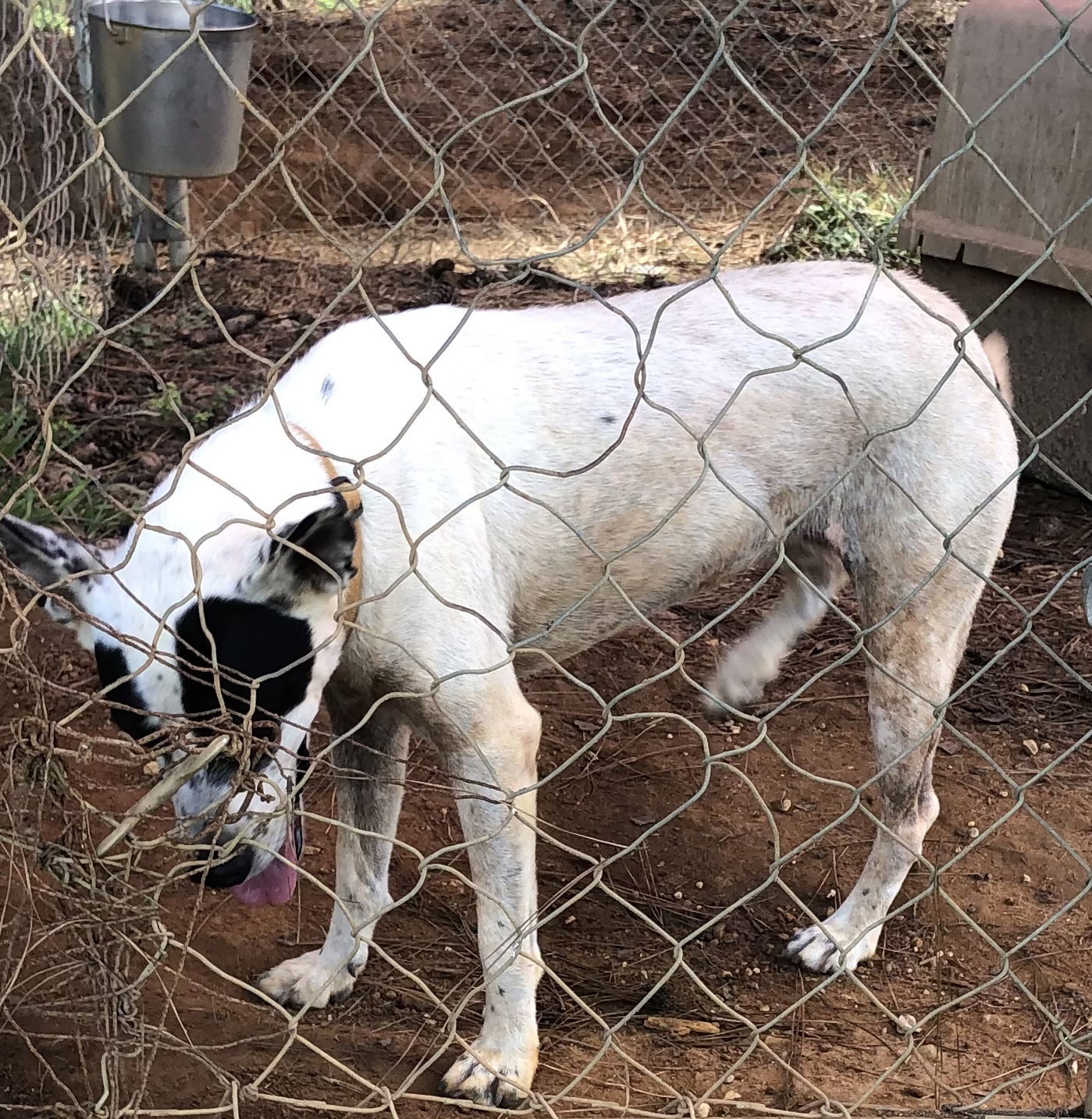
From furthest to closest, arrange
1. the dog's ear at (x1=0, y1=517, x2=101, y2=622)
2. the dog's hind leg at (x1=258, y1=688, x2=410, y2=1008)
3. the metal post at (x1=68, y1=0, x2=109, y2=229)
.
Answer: the metal post at (x1=68, y1=0, x2=109, y2=229), the dog's hind leg at (x1=258, y1=688, x2=410, y2=1008), the dog's ear at (x1=0, y1=517, x2=101, y2=622)

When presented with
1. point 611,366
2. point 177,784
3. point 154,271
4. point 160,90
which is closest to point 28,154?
point 160,90

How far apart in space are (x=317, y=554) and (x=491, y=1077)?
110 centimetres

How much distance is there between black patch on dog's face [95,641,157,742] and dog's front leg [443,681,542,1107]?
58cm

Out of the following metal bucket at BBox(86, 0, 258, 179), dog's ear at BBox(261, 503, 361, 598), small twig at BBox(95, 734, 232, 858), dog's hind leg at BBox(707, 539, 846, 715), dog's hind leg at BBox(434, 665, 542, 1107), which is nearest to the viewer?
small twig at BBox(95, 734, 232, 858)

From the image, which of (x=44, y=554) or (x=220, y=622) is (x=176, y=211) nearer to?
(x=44, y=554)

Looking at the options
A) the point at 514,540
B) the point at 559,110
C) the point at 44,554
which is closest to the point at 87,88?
the point at 559,110

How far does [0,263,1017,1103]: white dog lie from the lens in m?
1.89

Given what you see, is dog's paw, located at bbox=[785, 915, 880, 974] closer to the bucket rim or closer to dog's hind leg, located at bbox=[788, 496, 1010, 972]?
dog's hind leg, located at bbox=[788, 496, 1010, 972]

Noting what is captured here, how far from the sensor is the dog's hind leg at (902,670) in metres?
2.59

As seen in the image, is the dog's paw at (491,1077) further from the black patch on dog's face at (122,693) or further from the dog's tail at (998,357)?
the dog's tail at (998,357)

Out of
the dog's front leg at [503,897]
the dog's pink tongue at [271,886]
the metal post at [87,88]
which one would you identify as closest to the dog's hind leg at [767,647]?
the dog's front leg at [503,897]

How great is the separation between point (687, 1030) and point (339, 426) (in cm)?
139

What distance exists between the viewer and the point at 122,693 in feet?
6.07

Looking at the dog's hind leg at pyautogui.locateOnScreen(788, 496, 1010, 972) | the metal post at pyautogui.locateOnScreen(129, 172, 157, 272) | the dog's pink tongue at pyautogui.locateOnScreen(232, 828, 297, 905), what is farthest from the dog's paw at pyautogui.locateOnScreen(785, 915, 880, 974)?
the metal post at pyautogui.locateOnScreen(129, 172, 157, 272)
